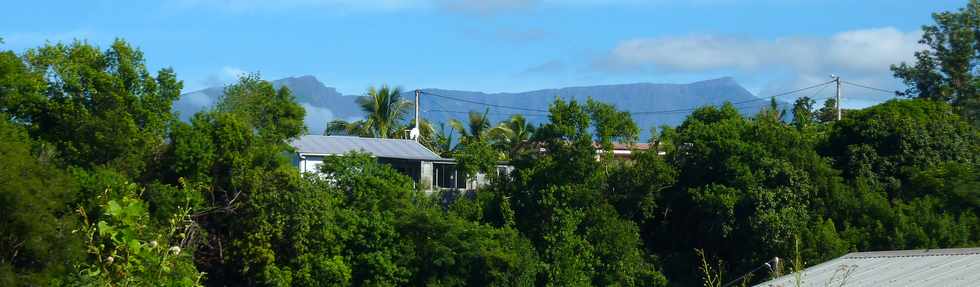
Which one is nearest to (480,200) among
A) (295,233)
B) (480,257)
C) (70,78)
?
(480,257)

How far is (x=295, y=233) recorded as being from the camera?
28047 millimetres

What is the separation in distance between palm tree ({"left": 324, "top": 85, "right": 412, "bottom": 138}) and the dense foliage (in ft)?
39.2

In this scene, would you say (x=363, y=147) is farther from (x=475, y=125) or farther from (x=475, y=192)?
(x=475, y=125)

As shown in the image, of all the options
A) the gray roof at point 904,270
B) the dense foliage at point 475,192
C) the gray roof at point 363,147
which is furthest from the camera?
the gray roof at point 363,147

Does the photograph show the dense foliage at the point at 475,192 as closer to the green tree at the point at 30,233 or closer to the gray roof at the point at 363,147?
the green tree at the point at 30,233

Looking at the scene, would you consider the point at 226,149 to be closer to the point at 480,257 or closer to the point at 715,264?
the point at 480,257

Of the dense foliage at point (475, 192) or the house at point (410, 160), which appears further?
the house at point (410, 160)

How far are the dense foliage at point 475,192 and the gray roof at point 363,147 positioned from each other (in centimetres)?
194

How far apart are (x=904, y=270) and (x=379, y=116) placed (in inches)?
1392

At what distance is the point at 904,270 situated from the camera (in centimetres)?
1466

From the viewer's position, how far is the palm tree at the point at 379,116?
1890 inches

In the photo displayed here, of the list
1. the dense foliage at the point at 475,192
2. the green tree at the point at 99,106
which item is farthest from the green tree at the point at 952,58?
the green tree at the point at 99,106

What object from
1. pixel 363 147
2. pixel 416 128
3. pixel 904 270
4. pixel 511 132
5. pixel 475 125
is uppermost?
pixel 475 125

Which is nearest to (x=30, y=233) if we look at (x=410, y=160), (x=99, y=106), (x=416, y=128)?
(x=99, y=106)
